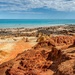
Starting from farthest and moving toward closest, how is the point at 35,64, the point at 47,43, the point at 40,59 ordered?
the point at 47,43
the point at 40,59
the point at 35,64

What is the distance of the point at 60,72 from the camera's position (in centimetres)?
1256

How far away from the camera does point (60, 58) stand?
599 inches

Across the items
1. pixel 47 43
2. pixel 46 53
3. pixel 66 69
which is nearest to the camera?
pixel 66 69

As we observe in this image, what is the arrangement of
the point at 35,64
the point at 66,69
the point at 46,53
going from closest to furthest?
the point at 66,69, the point at 35,64, the point at 46,53

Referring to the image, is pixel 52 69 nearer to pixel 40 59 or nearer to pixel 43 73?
pixel 43 73

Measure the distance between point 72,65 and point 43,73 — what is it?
6.12ft

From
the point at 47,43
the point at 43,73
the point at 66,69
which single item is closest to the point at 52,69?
the point at 43,73

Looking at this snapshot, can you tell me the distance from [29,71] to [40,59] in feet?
8.24

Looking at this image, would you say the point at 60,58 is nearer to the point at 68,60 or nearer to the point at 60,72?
the point at 68,60

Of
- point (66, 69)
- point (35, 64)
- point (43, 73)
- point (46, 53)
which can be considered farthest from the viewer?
point (46, 53)

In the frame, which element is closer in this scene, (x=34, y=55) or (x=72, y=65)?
(x=72, y=65)

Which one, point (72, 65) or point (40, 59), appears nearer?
point (72, 65)

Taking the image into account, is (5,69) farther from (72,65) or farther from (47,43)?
(47,43)

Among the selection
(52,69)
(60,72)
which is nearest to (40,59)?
(52,69)
